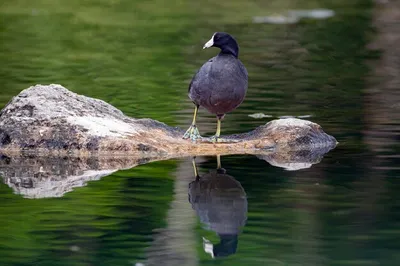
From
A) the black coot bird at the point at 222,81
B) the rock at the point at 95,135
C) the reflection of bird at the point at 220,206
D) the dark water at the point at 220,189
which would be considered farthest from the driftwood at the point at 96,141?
the reflection of bird at the point at 220,206

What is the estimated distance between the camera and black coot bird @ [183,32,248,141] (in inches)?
440

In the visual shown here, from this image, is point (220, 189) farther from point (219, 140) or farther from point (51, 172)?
point (219, 140)

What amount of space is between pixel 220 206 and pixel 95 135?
255 centimetres

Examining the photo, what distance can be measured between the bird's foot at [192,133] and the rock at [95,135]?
10cm

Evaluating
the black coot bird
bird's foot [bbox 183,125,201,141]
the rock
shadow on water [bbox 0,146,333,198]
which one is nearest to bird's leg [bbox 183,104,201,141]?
bird's foot [bbox 183,125,201,141]

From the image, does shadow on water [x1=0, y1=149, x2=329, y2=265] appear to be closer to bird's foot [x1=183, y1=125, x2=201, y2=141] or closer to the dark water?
the dark water

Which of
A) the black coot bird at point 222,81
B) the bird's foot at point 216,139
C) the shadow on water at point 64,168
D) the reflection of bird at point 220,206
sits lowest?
the reflection of bird at point 220,206

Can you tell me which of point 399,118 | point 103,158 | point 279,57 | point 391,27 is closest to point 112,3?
point 391,27

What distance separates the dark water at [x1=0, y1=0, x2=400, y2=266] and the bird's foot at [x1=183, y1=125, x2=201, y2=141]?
67cm

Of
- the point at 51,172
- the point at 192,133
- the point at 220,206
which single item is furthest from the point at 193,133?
the point at 220,206

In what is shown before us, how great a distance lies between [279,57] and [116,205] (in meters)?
12.2

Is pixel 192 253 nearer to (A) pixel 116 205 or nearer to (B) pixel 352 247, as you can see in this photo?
(B) pixel 352 247

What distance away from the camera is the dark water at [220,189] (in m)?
7.59

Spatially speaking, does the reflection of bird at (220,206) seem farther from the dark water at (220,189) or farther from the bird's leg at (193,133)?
the bird's leg at (193,133)
